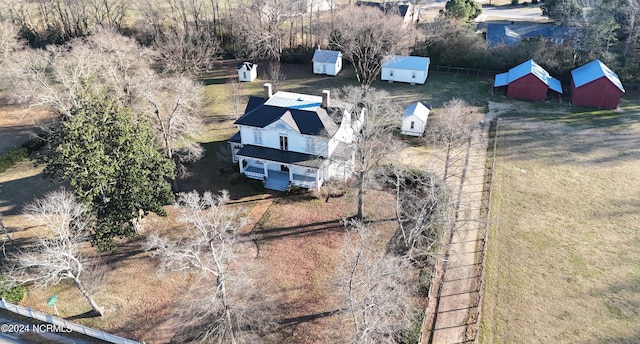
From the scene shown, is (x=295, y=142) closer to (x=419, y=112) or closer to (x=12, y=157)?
(x=419, y=112)

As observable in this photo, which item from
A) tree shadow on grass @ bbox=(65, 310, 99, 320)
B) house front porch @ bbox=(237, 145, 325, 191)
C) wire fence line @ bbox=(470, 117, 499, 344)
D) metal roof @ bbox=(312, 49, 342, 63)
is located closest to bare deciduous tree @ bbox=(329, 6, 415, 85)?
metal roof @ bbox=(312, 49, 342, 63)

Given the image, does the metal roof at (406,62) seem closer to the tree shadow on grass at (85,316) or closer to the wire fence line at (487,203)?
the wire fence line at (487,203)

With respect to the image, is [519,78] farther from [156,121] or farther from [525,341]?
[156,121]

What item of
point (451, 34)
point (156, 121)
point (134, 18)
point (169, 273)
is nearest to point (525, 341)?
point (169, 273)

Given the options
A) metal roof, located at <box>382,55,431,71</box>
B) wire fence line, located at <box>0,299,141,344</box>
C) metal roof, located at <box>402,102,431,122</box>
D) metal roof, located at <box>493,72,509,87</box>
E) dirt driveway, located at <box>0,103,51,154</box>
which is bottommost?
wire fence line, located at <box>0,299,141,344</box>

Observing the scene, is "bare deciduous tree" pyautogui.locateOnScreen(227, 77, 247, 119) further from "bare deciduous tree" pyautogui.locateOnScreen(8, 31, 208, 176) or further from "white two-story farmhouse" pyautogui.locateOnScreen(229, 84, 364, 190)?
"white two-story farmhouse" pyautogui.locateOnScreen(229, 84, 364, 190)

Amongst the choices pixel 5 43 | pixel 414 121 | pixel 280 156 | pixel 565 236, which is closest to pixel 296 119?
pixel 280 156

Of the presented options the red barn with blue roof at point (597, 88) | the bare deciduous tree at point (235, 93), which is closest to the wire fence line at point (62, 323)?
the bare deciduous tree at point (235, 93)
